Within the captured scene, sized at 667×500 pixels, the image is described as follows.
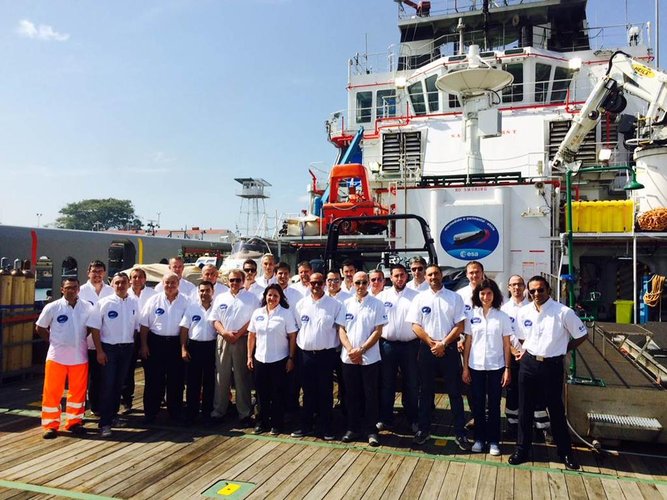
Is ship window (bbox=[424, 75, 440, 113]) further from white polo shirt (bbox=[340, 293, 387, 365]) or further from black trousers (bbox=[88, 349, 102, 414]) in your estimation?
black trousers (bbox=[88, 349, 102, 414])

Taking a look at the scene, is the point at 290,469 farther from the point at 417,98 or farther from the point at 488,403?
the point at 417,98

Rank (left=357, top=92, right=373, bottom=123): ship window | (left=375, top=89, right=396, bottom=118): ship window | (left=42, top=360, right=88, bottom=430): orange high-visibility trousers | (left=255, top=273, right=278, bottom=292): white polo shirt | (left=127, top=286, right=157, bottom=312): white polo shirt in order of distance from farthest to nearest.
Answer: (left=357, top=92, right=373, bottom=123): ship window, (left=375, top=89, right=396, bottom=118): ship window, (left=255, top=273, right=278, bottom=292): white polo shirt, (left=127, top=286, right=157, bottom=312): white polo shirt, (left=42, top=360, right=88, bottom=430): orange high-visibility trousers

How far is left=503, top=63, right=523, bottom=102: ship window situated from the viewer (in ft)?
56.6

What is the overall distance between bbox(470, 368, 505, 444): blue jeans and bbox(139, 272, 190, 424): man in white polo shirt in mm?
3084

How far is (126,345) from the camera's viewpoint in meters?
5.15

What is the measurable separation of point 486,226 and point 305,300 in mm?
5653

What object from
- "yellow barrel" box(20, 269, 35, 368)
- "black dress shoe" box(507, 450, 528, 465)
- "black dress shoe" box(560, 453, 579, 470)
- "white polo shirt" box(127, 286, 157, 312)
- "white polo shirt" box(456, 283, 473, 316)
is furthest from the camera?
"yellow barrel" box(20, 269, 35, 368)

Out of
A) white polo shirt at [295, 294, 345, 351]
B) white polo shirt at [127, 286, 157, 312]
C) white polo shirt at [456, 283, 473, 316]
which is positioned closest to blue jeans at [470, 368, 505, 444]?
white polo shirt at [456, 283, 473, 316]

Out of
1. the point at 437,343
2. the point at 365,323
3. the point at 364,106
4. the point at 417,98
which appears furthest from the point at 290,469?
the point at 364,106

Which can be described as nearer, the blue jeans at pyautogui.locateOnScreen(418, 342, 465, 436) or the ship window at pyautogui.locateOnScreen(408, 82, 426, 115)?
the blue jeans at pyautogui.locateOnScreen(418, 342, 465, 436)

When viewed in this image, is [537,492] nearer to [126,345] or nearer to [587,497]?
[587,497]

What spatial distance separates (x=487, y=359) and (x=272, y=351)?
2.06 metres

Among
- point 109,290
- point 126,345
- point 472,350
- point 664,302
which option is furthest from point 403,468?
point 664,302

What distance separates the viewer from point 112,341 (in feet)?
16.6
